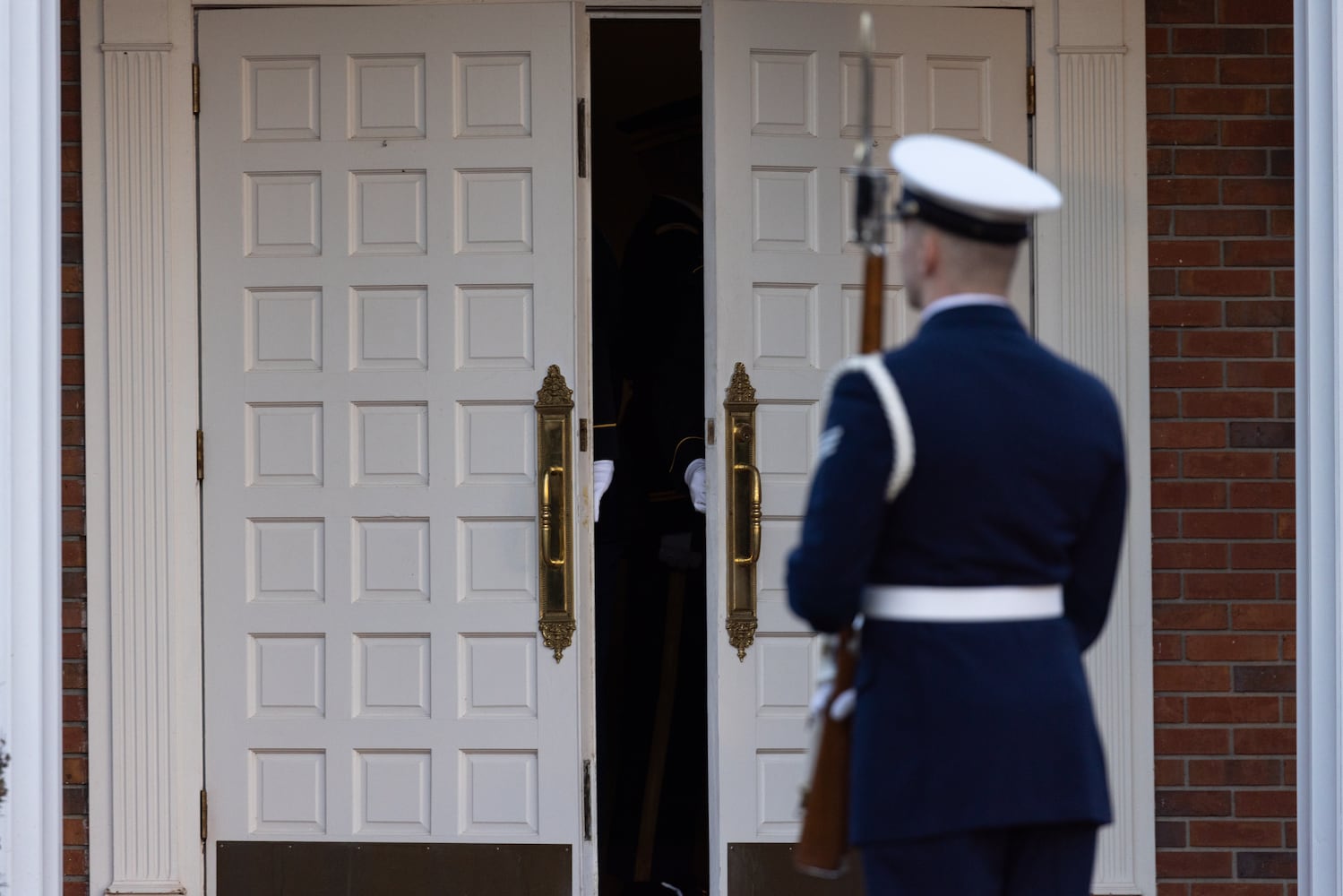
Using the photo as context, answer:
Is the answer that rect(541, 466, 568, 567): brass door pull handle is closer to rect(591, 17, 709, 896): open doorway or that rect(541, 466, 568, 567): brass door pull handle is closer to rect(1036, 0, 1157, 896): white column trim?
rect(591, 17, 709, 896): open doorway

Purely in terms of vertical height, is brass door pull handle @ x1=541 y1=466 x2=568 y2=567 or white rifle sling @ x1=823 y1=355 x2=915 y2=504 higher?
white rifle sling @ x1=823 y1=355 x2=915 y2=504

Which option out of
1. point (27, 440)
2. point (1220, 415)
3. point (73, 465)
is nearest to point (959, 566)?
point (27, 440)

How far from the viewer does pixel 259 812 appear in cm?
394

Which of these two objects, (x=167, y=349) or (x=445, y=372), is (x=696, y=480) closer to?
(x=445, y=372)

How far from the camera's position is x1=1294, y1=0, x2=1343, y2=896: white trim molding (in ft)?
9.16

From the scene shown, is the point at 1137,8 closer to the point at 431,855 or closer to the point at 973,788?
the point at 973,788

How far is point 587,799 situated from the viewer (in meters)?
3.92

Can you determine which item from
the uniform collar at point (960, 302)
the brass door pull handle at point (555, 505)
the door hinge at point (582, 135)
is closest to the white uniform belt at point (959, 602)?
the uniform collar at point (960, 302)

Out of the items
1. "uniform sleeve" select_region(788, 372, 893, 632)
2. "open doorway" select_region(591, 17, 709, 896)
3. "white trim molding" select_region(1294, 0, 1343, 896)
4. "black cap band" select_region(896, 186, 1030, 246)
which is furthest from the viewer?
"open doorway" select_region(591, 17, 709, 896)

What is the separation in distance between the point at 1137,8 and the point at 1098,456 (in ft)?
7.45

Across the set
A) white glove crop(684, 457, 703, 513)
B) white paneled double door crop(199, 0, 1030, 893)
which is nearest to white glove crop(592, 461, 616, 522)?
white paneled double door crop(199, 0, 1030, 893)

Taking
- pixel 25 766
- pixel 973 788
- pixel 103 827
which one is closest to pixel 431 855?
pixel 103 827

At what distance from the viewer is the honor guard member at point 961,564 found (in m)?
1.96

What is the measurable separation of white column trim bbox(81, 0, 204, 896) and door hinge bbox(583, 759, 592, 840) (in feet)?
3.47
